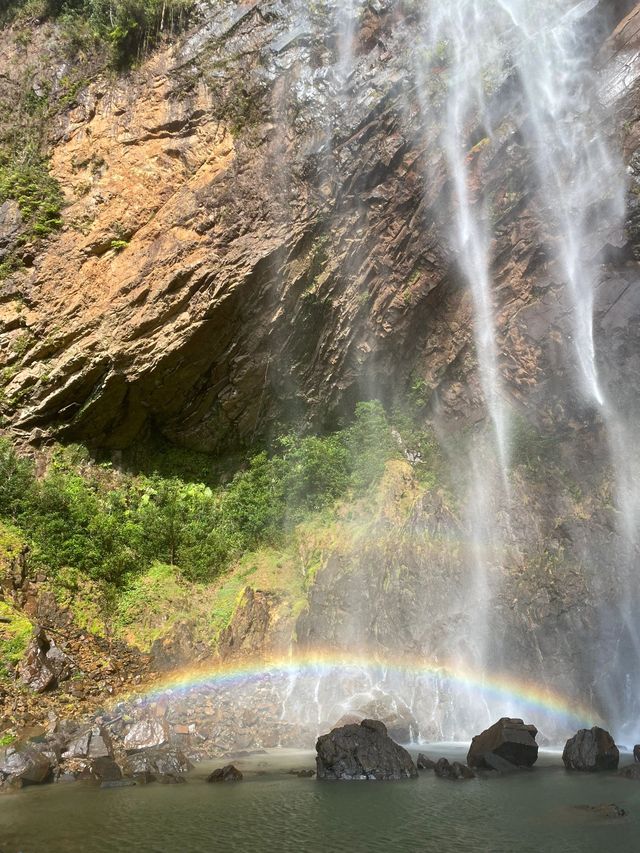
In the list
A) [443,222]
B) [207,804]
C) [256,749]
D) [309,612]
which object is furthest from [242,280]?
[207,804]

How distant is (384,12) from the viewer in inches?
731

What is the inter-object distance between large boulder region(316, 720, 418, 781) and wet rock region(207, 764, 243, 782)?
1096mm

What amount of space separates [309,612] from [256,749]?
3.26 meters

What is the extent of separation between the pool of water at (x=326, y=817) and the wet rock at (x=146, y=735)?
1652 mm

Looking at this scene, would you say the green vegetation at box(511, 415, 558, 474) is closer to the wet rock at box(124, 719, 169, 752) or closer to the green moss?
the green moss

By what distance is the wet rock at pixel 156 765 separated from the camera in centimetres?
832

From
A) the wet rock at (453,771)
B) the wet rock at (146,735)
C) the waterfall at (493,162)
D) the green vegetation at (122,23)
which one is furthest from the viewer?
the green vegetation at (122,23)

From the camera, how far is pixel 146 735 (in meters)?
9.90

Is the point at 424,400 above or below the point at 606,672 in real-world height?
above

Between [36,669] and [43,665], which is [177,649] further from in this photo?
[36,669]

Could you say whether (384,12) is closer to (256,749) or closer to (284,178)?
(284,178)

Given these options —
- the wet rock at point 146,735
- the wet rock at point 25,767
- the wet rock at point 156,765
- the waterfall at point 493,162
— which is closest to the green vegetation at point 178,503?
the waterfall at point 493,162

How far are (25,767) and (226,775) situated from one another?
2554mm

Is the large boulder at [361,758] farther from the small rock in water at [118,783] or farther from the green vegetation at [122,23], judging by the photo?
the green vegetation at [122,23]
